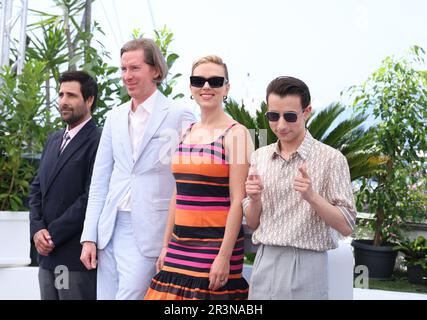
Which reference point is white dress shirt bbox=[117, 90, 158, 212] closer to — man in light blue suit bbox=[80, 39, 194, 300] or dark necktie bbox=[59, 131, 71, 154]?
man in light blue suit bbox=[80, 39, 194, 300]

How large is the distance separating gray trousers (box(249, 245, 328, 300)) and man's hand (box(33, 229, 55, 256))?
121 cm

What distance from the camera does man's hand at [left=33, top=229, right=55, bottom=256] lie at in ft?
8.86

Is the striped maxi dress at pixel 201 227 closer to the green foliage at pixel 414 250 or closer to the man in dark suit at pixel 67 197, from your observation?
the man in dark suit at pixel 67 197

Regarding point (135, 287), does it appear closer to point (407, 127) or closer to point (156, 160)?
point (156, 160)

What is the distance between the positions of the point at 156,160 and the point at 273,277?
2.47 ft

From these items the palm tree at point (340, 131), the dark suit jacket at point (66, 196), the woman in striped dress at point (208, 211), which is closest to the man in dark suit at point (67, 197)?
the dark suit jacket at point (66, 196)

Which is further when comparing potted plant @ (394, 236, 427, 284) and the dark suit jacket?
potted plant @ (394, 236, 427, 284)

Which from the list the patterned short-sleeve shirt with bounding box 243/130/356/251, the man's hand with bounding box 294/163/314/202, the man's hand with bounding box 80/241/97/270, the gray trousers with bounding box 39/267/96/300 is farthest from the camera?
the gray trousers with bounding box 39/267/96/300

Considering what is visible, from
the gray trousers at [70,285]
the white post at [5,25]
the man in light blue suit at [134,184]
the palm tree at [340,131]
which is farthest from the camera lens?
the palm tree at [340,131]

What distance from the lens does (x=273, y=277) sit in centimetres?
190

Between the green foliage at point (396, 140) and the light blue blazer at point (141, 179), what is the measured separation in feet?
17.7

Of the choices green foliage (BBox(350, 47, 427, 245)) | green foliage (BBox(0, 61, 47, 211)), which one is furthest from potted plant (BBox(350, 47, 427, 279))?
green foliage (BBox(0, 61, 47, 211))

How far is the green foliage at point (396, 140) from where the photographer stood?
7426 mm

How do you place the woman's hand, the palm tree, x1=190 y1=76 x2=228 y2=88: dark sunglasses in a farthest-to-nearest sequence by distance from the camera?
the palm tree → x1=190 y1=76 x2=228 y2=88: dark sunglasses → the woman's hand
